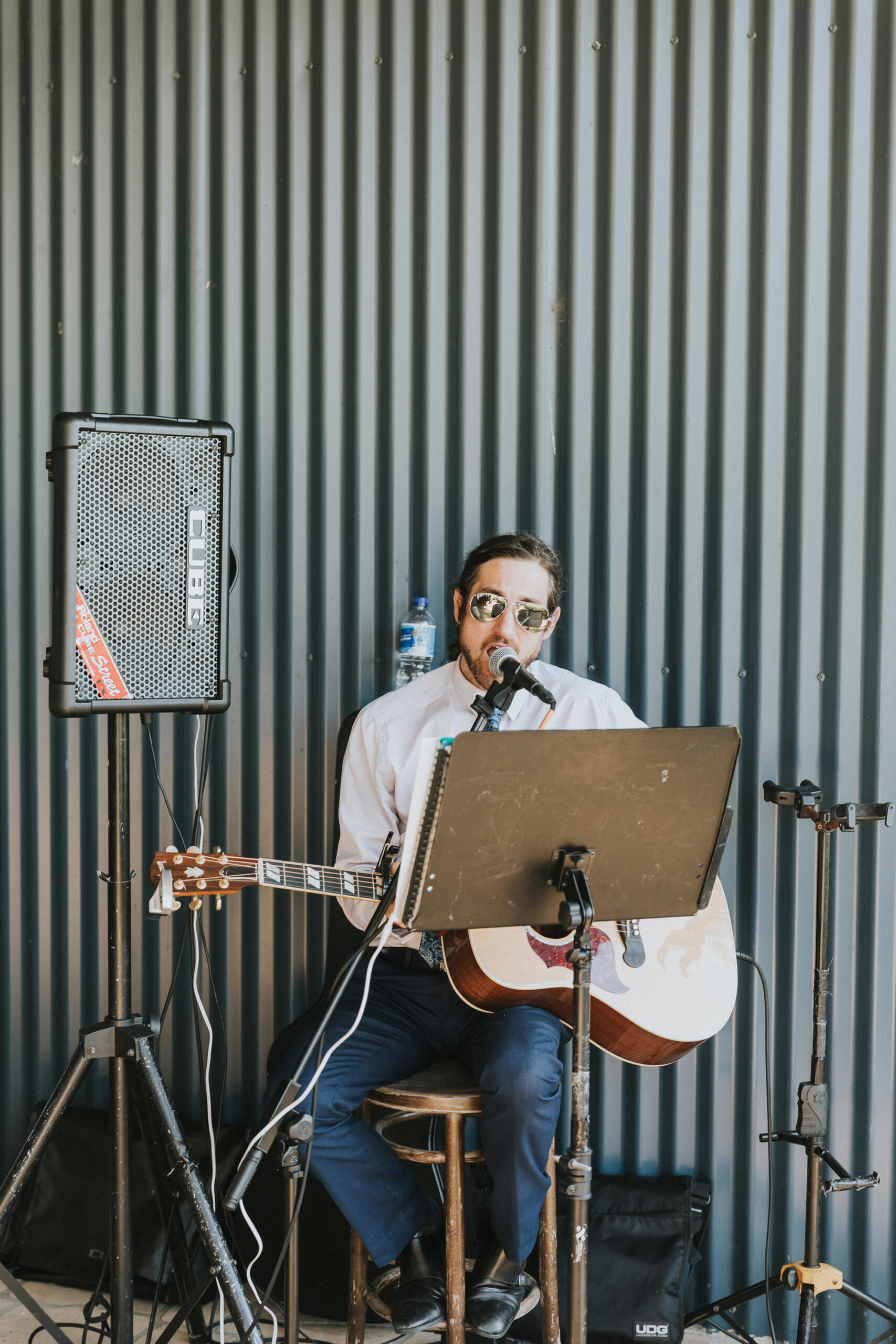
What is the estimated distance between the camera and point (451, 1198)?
2.02 metres

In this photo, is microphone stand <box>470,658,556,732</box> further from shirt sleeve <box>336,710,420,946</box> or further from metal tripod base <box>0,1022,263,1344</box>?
metal tripod base <box>0,1022,263,1344</box>

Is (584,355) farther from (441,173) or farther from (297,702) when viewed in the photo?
(297,702)

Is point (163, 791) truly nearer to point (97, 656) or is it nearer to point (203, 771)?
point (203, 771)

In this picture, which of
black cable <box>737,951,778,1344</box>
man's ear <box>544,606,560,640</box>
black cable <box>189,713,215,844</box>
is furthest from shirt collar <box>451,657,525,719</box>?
black cable <box>737,951,778,1344</box>

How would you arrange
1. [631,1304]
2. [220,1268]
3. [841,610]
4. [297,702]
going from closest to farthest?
[220,1268] < [631,1304] < [841,610] < [297,702]

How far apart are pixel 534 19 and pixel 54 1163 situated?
9.89 feet

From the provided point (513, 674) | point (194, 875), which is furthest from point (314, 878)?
point (513, 674)

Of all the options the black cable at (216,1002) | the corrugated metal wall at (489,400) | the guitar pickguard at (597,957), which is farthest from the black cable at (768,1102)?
the black cable at (216,1002)

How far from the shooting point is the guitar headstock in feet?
5.87

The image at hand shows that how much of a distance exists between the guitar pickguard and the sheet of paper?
0.53 metres

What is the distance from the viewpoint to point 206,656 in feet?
6.43

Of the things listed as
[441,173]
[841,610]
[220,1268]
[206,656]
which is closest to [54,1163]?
[220,1268]

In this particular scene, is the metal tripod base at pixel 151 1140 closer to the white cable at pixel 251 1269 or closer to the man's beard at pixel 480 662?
the white cable at pixel 251 1269

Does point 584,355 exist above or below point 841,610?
above
